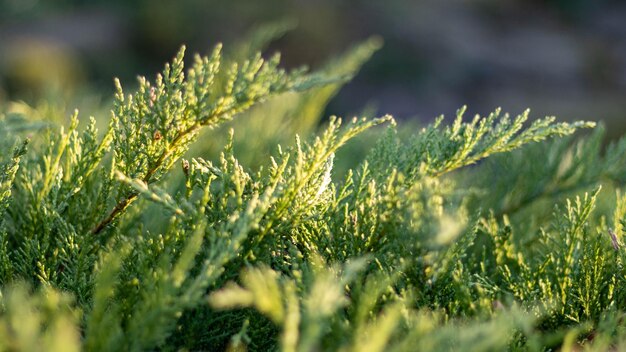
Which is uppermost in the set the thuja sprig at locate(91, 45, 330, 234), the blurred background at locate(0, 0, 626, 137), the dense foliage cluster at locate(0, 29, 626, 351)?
the blurred background at locate(0, 0, 626, 137)

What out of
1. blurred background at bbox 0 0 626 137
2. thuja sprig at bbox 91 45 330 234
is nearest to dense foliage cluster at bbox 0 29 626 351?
thuja sprig at bbox 91 45 330 234

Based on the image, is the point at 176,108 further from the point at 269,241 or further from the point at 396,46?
the point at 396,46

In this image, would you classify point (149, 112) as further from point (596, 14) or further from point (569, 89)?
point (596, 14)

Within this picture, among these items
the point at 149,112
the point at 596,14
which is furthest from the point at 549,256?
the point at 596,14

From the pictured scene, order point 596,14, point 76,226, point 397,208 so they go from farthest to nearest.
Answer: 1. point 596,14
2. point 76,226
3. point 397,208

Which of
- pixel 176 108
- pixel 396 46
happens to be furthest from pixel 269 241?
pixel 396 46

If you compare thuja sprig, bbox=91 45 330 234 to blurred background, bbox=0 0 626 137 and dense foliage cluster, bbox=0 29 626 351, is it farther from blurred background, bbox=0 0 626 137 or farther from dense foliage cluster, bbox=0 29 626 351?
blurred background, bbox=0 0 626 137

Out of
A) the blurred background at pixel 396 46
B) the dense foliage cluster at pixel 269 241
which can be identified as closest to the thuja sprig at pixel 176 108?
the dense foliage cluster at pixel 269 241
